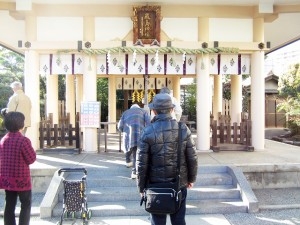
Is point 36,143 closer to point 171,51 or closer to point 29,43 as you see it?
point 29,43

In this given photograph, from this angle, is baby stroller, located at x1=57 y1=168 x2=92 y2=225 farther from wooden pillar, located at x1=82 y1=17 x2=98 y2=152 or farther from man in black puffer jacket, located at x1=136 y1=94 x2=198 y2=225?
wooden pillar, located at x1=82 y1=17 x2=98 y2=152

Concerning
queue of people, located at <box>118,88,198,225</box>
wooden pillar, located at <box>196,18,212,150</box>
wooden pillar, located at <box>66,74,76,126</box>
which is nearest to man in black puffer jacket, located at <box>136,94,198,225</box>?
A: queue of people, located at <box>118,88,198,225</box>

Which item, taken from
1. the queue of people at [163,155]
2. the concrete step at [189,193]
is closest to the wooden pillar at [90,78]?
the concrete step at [189,193]

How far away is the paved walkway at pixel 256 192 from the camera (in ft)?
21.3

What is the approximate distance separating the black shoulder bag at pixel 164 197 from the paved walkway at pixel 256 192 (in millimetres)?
2464

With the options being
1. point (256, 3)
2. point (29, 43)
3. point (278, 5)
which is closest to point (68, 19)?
point (29, 43)

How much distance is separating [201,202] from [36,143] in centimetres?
612

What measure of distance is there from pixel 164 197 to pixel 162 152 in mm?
498

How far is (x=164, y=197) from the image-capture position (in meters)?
4.05

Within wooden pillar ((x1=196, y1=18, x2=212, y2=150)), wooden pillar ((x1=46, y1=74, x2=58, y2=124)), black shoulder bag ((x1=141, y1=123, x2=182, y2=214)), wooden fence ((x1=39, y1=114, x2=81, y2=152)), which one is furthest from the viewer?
wooden pillar ((x1=46, y1=74, x2=58, y2=124))

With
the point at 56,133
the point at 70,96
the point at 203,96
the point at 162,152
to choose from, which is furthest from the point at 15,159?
the point at 70,96

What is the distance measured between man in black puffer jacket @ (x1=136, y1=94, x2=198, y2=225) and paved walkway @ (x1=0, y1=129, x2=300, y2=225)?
247 cm

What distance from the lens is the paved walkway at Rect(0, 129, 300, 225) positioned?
21.3ft

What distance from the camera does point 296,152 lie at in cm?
1075
